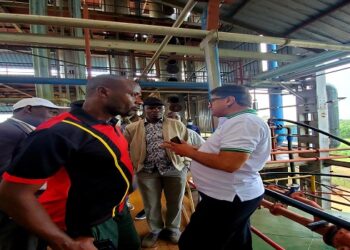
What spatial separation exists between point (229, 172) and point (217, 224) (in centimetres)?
37

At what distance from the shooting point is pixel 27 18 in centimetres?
144

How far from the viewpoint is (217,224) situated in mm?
1418

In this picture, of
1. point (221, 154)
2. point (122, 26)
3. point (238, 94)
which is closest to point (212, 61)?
point (238, 94)

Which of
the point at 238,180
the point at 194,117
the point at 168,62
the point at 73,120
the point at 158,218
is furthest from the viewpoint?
the point at 194,117

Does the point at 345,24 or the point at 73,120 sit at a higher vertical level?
the point at 345,24

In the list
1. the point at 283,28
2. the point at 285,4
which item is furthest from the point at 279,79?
the point at 285,4

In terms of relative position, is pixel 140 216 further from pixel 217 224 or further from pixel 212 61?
pixel 212 61

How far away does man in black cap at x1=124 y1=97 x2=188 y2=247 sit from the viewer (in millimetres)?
2332

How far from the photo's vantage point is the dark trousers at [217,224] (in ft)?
4.59

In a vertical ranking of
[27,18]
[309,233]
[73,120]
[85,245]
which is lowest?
[309,233]

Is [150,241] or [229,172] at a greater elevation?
[229,172]

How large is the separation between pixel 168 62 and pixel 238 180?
5600 millimetres

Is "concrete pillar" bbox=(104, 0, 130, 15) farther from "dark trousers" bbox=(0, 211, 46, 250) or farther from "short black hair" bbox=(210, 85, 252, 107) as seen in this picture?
"dark trousers" bbox=(0, 211, 46, 250)

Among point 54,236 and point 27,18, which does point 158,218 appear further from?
point 27,18
